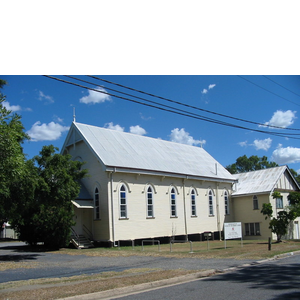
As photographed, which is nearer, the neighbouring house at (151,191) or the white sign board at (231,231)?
the white sign board at (231,231)

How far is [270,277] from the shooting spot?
485 inches

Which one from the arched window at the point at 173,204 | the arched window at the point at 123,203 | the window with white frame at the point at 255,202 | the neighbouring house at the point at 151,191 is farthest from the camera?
the window with white frame at the point at 255,202

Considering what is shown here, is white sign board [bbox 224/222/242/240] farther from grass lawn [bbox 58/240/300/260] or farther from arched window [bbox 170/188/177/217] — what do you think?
arched window [bbox 170/188/177/217]

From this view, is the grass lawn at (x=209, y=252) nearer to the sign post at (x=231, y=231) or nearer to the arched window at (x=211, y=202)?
the sign post at (x=231, y=231)

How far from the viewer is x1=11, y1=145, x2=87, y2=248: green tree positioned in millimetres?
22688

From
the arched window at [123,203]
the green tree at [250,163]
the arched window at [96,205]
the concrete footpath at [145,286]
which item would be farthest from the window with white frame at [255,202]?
the green tree at [250,163]

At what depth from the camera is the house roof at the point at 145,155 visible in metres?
28.9

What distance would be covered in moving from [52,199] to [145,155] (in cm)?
1136

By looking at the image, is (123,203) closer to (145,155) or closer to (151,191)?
(151,191)

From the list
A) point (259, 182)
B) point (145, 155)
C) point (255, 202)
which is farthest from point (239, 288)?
point (259, 182)

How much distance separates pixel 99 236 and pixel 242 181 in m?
19.6
